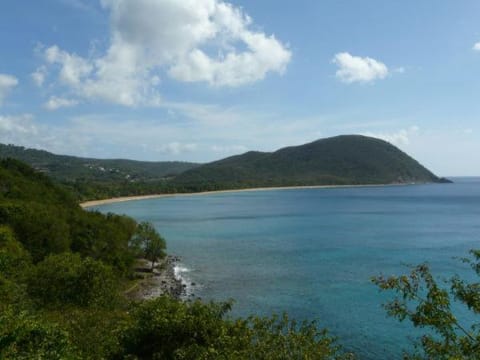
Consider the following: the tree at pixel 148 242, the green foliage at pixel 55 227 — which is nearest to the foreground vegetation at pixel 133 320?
the green foliage at pixel 55 227

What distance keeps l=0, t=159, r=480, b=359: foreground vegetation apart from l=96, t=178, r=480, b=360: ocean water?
192 inches

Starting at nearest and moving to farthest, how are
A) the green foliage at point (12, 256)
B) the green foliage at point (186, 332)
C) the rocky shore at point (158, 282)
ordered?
1. the green foliage at point (186, 332)
2. the green foliage at point (12, 256)
3. the rocky shore at point (158, 282)

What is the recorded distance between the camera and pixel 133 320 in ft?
74.6

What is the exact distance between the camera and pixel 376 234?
319 feet

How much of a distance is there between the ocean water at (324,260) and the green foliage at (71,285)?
1506 centimetres

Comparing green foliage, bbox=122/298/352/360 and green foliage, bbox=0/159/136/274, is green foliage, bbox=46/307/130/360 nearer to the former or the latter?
green foliage, bbox=122/298/352/360

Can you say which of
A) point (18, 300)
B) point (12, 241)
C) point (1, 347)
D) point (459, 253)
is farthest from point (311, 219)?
point (1, 347)

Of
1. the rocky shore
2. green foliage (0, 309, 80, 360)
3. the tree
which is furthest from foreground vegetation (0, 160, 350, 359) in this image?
the tree

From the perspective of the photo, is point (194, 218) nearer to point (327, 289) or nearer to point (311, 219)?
point (311, 219)

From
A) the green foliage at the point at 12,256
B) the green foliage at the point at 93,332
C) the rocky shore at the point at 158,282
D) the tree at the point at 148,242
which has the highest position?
the green foliage at the point at 12,256

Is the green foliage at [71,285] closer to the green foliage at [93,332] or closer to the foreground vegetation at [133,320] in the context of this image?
the foreground vegetation at [133,320]

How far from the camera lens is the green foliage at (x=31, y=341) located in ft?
45.7

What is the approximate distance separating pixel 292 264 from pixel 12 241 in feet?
134

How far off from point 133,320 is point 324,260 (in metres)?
50.5
